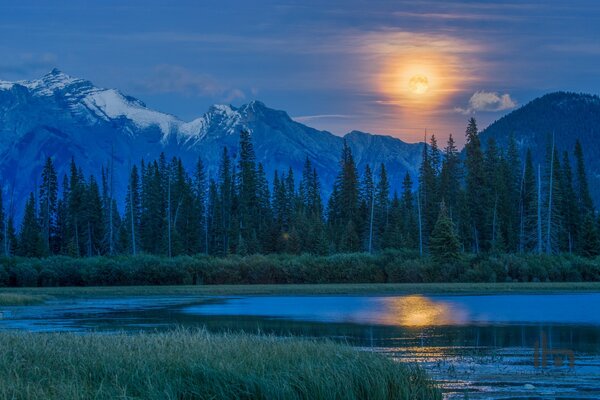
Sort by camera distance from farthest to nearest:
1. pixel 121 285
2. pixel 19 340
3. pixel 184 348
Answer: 1. pixel 121 285
2. pixel 19 340
3. pixel 184 348

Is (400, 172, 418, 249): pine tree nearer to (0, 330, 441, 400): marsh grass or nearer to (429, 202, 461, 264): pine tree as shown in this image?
(429, 202, 461, 264): pine tree

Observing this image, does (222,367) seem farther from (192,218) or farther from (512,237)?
(192,218)

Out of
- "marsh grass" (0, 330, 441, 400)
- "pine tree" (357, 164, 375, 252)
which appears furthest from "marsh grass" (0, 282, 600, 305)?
"marsh grass" (0, 330, 441, 400)

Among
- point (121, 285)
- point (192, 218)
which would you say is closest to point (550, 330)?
point (121, 285)

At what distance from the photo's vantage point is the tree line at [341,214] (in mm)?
100375

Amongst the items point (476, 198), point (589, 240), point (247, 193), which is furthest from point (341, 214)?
point (589, 240)

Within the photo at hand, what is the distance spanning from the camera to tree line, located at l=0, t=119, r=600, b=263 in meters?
100

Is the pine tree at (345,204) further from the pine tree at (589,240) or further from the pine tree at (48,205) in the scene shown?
the pine tree at (48,205)

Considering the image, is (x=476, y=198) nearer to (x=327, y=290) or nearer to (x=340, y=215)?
(x=340, y=215)

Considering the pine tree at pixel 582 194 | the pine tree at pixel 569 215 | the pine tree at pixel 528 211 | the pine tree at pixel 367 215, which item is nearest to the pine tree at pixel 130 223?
the pine tree at pixel 367 215

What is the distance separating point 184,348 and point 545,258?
60.6 metres

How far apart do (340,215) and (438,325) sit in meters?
78.0

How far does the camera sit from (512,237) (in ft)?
338

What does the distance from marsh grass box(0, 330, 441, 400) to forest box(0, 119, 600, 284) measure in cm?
7150
